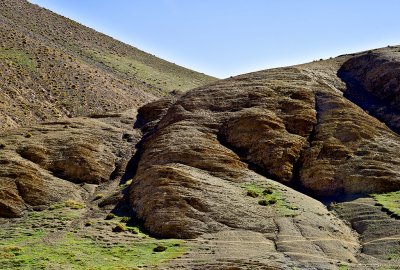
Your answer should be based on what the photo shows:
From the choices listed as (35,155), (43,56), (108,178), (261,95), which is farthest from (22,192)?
(43,56)

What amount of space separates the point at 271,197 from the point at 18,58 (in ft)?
200

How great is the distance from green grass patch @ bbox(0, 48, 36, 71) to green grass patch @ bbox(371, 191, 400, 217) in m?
62.6

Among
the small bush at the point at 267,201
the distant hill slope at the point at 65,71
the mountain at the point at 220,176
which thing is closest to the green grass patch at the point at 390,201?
the mountain at the point at 220,176

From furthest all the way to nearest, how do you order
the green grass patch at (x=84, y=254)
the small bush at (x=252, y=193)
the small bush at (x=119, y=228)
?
the small bush at (x=252, y=193) < the small bush at (x=119, y=228) < the green grass patch at (x=84, y=254)

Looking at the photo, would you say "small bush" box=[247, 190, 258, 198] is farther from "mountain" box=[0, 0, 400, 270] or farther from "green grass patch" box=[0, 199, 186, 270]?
"green grass patch" box=[0, 199, 186, 270]

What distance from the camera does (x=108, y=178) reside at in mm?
60438

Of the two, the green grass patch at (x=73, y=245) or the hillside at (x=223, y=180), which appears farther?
the hillside at (x=223, y=180)

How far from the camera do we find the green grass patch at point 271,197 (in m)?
48.8

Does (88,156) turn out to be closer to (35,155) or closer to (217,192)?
(35,155)

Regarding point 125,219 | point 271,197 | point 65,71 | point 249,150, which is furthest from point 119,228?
point 65,71

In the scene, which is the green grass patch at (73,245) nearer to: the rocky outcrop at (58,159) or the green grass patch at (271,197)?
the rocky outcrop at (58,159)

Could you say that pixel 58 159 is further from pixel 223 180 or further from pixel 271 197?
pixel 271 197

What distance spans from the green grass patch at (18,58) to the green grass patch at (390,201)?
205 feet

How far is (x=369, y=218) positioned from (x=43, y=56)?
7105 centimetres
